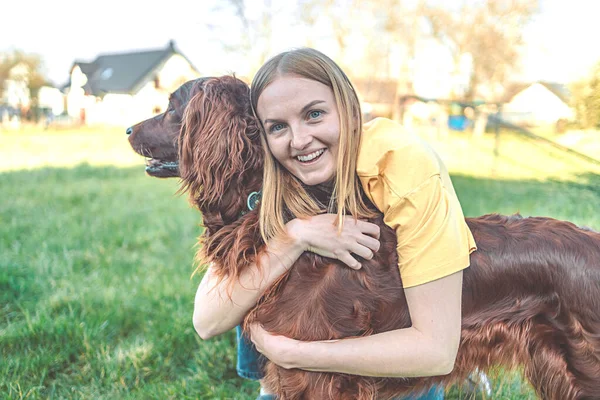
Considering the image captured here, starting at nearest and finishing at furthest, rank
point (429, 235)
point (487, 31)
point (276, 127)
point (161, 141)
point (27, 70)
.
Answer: point (429, 235) → point (276, 127) → point (161, 141) → point (487, 31) → point (27, 70)

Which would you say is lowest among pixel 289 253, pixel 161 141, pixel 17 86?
pixel 17 86

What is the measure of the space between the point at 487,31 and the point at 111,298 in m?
23.4

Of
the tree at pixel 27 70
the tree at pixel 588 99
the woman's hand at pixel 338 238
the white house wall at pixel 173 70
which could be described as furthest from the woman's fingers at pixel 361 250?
the tree at pixel 27 70

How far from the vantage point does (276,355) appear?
72.5 inches

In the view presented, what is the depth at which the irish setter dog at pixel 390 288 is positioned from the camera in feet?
5.83

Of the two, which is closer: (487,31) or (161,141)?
(161,141)

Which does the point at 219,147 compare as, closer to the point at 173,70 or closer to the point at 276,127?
the point at 276,127

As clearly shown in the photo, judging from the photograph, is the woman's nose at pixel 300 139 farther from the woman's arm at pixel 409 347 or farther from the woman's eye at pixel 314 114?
the woman's arm at pixel 409 347

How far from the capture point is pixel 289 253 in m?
1.88

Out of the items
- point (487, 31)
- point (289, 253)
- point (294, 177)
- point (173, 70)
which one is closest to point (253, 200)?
point (294, 177)

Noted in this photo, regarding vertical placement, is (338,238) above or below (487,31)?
below

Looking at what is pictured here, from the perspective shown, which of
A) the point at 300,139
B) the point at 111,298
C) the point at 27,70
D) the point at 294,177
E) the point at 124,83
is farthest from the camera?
the point at 27,70

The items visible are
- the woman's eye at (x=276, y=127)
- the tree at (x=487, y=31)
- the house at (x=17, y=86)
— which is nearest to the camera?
the woman's eye at (x=276, y=127)

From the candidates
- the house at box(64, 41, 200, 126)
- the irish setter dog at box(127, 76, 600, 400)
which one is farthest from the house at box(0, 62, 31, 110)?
the irish setter dog at box(127, 76, 600, 400)
